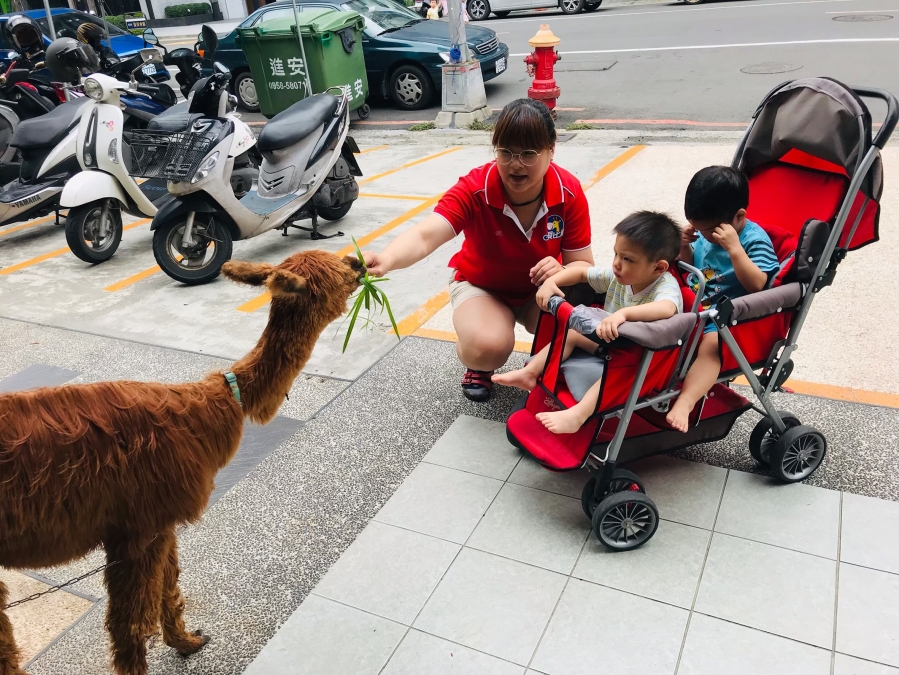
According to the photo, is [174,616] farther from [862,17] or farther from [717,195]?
[862,17]

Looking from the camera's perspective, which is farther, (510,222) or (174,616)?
(510,222)

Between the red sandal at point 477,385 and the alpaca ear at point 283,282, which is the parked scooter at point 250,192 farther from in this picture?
the alpaca ear at point 283,282

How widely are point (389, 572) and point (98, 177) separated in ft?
16.3

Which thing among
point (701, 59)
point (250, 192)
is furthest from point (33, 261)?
point (701, 59)

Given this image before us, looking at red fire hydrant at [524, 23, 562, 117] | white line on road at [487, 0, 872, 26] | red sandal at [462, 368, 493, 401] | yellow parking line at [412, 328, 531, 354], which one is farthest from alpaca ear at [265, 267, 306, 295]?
white line on road at [487, 0, 872, 26]

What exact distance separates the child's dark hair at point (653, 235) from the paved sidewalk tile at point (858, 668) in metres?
1.49

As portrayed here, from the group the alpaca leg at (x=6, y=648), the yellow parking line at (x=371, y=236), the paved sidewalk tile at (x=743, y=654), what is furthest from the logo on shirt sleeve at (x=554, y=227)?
the alpaca leg at (x=6, y=648)

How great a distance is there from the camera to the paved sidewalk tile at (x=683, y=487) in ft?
9.62

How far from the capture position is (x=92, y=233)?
6.38 meters

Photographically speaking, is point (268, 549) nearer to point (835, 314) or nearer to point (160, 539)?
point (160, 539)

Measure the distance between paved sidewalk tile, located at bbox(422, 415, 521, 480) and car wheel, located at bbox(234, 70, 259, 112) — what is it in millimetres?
10591

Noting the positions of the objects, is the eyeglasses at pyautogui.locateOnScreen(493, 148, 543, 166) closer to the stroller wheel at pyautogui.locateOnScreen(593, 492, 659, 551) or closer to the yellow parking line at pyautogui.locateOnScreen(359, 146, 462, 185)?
the stroller wheel at pyautogui.locateOnScreen(593, 492, 659, 551)

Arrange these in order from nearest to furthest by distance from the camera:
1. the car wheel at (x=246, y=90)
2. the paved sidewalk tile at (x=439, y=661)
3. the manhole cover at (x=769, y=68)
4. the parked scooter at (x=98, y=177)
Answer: the paved sidewalk tile at (x=439, y=661) → the parked scooter at (x=98, y=177) → the manhole cover at (x=769, y=68) → the car wheel at (x=246, y=90)

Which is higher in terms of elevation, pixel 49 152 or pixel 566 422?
pixel 49 152
